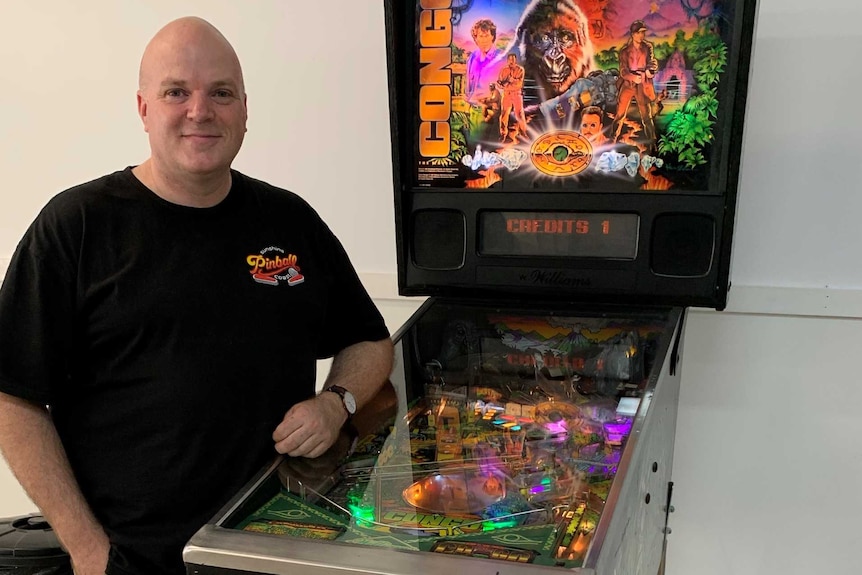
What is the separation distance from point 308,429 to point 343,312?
0.36 metres

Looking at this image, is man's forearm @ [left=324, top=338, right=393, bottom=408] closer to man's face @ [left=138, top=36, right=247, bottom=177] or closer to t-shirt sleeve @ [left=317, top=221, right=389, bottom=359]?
t-shirt sleeve @ [left=317, top=221, right=389, bottom=359]

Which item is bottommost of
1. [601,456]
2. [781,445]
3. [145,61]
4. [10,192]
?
[781,445]

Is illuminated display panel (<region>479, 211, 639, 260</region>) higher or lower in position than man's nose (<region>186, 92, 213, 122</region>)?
lower

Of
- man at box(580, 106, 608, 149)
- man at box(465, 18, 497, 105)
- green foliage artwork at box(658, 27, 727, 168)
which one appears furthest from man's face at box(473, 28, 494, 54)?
green foliage artwork at box(658, 27, 727, 168)

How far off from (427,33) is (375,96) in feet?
1.92

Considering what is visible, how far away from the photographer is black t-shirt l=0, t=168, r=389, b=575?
4.05 ft

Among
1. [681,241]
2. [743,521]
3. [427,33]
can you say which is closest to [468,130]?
[427,33]

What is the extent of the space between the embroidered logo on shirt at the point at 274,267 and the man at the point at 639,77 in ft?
2.22

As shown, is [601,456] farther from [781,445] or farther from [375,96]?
[375,96]

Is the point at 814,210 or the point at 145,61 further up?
the point at 145,61

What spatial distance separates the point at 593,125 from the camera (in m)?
1.52

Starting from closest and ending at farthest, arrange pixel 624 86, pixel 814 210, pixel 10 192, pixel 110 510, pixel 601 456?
1. pixel 601 456
2. pixel 110 510
3. pixel 624 86
4. pixel 814 210
5. pixel 10 192

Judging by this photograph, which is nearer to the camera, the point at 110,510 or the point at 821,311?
the point at 110,510

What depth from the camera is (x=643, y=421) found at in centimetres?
116
